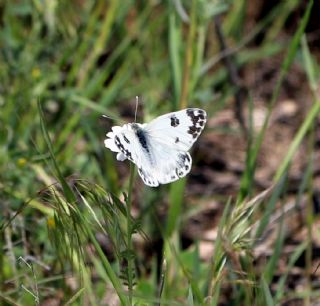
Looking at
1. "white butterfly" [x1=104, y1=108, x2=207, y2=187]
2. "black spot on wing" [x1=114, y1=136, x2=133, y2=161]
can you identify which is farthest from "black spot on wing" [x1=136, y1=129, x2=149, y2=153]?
"black spot on wing" [x1=114, y1=136, x2=133, y2=161]

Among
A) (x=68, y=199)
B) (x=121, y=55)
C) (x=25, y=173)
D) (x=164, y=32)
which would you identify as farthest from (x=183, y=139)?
(x=164, y=32)

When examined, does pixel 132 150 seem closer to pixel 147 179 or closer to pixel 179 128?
pixel 147 179

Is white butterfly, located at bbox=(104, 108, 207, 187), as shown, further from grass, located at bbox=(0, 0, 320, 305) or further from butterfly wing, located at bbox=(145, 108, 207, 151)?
grass, located at bbox=(0, 0, 320, 305)

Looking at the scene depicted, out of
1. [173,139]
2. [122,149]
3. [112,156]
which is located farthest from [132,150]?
[112,156]

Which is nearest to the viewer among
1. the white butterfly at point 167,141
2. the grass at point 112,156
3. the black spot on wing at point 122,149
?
the black spot on wing at point 122,149

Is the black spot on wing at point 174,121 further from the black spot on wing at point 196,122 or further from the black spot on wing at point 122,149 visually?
the black spot on wing at point 122,149

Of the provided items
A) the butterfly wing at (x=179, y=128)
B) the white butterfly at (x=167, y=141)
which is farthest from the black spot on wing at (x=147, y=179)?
the butterfly wing at (x=179, y=128)
